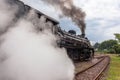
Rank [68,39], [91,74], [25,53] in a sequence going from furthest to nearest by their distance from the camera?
[68,39]
[91,74]
[25,53]

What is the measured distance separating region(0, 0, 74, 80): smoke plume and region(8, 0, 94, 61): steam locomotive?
28 cm

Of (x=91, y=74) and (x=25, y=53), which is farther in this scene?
(x=91, y=74)

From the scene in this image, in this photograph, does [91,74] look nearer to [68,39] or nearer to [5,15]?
[68,39]

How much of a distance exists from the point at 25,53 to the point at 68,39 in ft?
34.9

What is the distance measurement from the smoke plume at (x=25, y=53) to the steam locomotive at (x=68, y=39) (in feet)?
0.92

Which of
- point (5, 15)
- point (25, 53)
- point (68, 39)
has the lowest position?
point (25, 53)

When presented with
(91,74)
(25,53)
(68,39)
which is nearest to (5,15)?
(25,53)

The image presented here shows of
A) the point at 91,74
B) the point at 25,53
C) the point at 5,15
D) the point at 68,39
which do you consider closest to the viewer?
the point at 5,15

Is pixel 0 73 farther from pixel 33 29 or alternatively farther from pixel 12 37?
pixel 33 29

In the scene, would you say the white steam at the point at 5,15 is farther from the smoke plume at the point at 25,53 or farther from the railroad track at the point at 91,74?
the railroad track at the point at 91,74

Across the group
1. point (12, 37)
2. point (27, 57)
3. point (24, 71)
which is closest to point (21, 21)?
point (12, 37)

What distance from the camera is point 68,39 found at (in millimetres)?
19078

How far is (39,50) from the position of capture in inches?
377

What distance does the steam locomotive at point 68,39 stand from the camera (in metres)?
9.98
